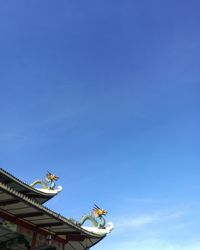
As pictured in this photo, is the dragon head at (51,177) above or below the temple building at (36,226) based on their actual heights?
above

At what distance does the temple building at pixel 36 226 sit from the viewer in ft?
55.2

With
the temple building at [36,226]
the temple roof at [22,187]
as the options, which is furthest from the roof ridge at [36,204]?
the temple roof at [22,187]

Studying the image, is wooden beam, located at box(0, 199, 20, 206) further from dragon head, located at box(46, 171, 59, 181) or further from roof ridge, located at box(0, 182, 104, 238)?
dragon head, located at box(46, 171, 59, 181)

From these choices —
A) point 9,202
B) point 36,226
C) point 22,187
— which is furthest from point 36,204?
point 22,187

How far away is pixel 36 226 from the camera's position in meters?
19.4

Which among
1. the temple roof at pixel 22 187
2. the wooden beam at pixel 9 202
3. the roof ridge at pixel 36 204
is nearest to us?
the roof ridge at pixel 36 204

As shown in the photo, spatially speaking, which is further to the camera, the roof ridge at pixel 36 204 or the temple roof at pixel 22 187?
the temple roof at pixel 22 187

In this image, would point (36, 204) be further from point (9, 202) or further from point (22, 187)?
point (22, 187)

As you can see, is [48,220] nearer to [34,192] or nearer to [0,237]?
[0,237]

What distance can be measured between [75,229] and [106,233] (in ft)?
12.7

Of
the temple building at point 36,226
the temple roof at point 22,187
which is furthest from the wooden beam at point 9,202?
the temple roof at point 22,187

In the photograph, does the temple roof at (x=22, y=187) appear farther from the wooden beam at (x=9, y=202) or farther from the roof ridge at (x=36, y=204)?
the roof ridge at (x=36, y=204)

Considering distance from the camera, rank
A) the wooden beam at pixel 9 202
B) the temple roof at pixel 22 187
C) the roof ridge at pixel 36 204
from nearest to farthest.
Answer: the roof ridge at pixel 36 204 → the wooden beam at pixel 9 202 → the temple roof at pixel 22 187

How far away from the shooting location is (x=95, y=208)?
2438 centimetres
